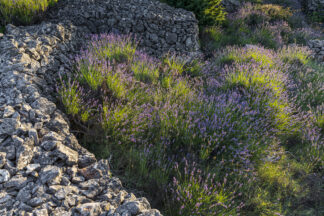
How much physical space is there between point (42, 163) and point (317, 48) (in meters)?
9.63

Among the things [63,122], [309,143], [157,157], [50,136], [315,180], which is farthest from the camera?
[309,143]

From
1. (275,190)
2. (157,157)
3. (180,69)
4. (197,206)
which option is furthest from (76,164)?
(180,69)

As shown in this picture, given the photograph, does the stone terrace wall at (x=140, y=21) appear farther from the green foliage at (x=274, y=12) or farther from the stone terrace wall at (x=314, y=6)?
the stone terrace wall at (x=314, y=6)

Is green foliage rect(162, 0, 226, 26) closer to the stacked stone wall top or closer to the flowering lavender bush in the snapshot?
the flowering lavender bush

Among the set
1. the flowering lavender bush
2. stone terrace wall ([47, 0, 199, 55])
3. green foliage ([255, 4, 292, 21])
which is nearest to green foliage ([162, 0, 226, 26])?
stone terrace wall ([47, 0, 199, 55])

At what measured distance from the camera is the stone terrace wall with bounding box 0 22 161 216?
6.89 ft

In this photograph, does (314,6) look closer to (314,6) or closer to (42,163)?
(314,6)

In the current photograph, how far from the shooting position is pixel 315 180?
11.8ft

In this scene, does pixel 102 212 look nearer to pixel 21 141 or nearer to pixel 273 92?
pixel 21 141

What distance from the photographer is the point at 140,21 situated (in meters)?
6.36

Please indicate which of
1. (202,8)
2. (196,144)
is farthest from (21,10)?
(202,8)

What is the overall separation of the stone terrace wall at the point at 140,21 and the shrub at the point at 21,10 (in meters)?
0.46

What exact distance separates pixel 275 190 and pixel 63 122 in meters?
3.13

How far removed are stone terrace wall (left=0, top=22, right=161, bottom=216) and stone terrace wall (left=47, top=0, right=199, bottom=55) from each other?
109 inches
